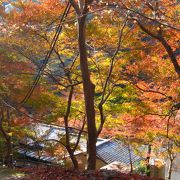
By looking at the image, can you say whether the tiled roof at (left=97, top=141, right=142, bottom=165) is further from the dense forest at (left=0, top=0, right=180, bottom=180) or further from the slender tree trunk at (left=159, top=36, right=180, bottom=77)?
the slender tree trunk at (left=159, top=36, right=180, bottom=77)

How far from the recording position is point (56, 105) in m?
11.8

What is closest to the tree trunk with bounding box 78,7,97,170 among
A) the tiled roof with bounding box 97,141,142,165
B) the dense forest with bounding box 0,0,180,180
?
the dense forest with bounding box 0,0,180,180

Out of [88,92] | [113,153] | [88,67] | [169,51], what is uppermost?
[88,67]

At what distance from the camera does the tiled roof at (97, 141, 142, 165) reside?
62.6 feet

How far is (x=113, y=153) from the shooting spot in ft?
64.8

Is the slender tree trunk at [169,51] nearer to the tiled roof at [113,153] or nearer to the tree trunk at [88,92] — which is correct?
the tree trunk at [88,92]

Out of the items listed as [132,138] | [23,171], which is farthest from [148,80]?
[23,171]

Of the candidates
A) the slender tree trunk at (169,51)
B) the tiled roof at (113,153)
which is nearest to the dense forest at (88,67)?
the slender tree trunk at (169,51)

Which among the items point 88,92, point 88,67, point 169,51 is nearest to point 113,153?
point 88,67

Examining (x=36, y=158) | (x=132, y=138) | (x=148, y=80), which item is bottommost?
(x=36, y=158)

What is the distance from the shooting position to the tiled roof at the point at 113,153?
19.1m

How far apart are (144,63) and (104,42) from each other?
5.01 ft

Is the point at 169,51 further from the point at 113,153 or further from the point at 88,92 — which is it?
the point at 113,153

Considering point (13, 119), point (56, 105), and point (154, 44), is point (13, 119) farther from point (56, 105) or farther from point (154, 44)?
point (154, 44)
